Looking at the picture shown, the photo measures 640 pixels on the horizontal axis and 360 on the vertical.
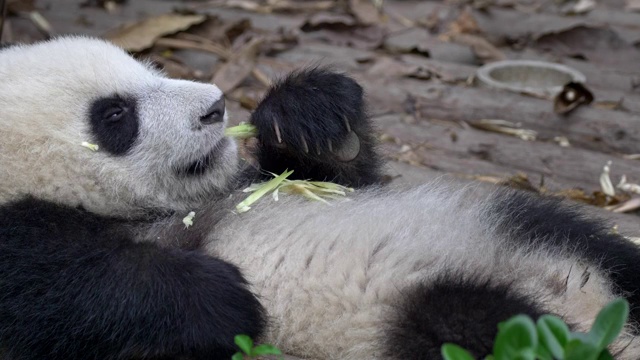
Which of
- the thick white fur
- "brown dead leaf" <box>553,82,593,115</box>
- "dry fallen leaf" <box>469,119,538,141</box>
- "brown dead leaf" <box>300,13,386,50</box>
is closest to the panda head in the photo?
the thick white fur

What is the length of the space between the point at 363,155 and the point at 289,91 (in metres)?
0.40

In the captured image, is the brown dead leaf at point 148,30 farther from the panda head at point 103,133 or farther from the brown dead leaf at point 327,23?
the panda head at point 103,133

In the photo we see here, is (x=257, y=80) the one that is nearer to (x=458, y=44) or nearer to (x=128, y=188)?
(x=458, y=44)

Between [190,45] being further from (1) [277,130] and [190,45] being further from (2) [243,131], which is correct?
(1) [277,130]

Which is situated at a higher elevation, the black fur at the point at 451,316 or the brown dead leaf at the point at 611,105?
the black fur at the point at 451,316

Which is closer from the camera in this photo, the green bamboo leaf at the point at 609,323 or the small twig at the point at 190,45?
the green bamboo leaf at the point at 609,323

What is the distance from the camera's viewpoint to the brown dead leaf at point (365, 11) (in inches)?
235

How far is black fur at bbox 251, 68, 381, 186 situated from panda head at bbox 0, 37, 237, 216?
22 centimetres

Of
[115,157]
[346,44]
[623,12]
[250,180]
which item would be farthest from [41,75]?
[623,12]

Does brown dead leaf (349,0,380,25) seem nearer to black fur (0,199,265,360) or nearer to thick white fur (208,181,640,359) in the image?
thick white fur (208,181,640,359)

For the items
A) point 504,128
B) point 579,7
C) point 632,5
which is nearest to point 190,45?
point 504,128

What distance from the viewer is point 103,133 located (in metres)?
2.88

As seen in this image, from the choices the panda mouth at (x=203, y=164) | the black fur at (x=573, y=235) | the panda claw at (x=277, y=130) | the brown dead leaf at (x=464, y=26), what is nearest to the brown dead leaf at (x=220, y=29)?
the brown dead leaf at (x=464, y=26)

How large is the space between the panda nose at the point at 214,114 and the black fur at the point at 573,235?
1.02 metres
